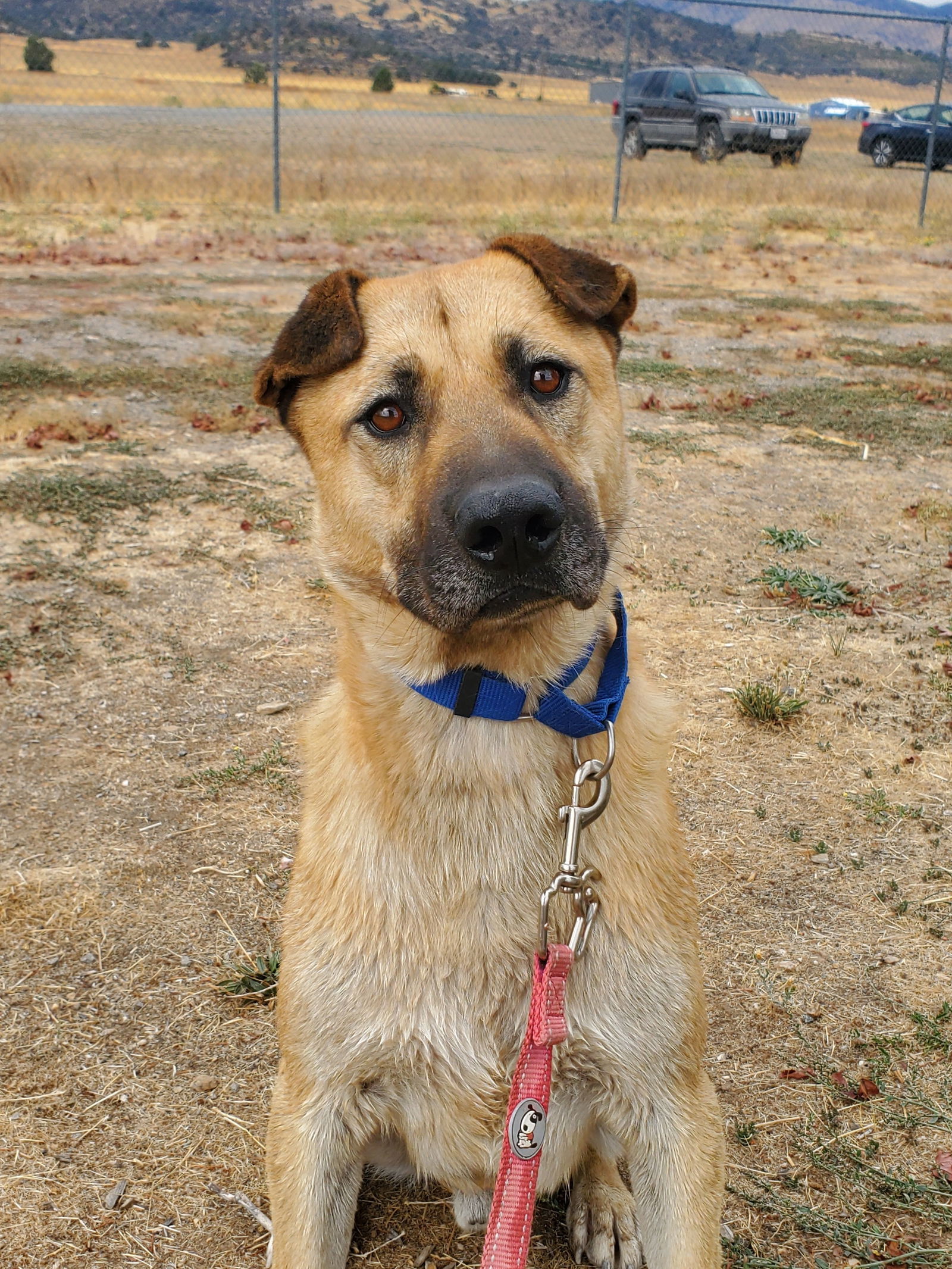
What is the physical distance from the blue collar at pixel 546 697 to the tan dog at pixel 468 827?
0.10 feet

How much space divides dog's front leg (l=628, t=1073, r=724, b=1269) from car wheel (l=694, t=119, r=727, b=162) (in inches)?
801

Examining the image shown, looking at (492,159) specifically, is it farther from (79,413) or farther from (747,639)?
(747,639)

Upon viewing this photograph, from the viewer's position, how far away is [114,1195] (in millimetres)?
2416

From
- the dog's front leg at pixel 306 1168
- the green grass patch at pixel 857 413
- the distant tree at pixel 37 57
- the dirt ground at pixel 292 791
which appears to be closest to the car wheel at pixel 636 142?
the green grass patch at pixel 857 413

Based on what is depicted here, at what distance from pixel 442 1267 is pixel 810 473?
518 centimetres

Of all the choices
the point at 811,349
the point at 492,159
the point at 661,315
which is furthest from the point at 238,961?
the point at 492,159

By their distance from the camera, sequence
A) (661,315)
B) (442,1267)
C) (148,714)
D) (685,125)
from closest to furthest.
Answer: (442,1267) → (148,714) → (661,315) → (685,125)

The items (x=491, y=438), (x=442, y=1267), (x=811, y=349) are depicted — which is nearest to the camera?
(x=491, y=438)

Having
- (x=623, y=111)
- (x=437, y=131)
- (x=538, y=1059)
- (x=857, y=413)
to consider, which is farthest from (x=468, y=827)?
(x=437, y=131)

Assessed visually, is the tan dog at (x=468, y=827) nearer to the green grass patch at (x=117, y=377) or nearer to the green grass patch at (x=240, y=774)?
the green grass patch at (x=240, y=774)

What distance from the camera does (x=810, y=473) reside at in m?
6.56

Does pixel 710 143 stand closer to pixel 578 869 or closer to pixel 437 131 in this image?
pixel 437 131

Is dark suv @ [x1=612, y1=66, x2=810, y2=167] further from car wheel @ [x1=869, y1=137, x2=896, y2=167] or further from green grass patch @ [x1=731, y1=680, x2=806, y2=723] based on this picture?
green grass patch @ [x1=731, y1=680, x2=806, y2=723]

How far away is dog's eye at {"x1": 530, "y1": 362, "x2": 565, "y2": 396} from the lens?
233 centimetres
